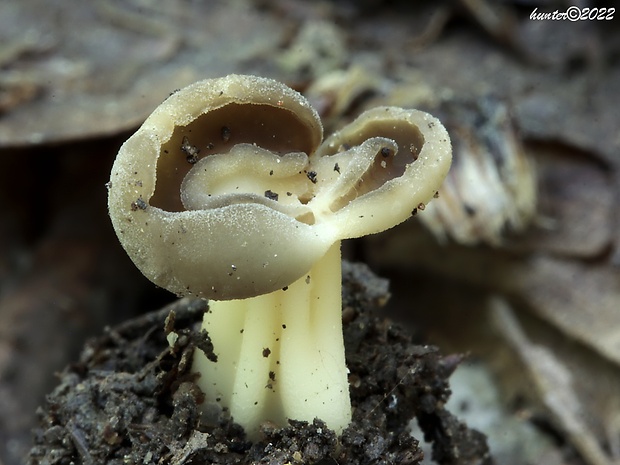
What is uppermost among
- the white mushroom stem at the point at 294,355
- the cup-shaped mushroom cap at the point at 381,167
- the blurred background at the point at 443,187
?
the blurred background at the point at 443,187

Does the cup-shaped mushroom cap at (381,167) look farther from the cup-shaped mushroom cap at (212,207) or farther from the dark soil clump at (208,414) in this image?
the dark soil clump at (208,414)

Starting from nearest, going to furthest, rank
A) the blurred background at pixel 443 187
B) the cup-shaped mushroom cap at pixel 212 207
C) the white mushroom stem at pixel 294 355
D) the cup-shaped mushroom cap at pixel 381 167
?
the cup-shaped mushroom cap at pixel 212 207
the cup-shaped mushroom cap at pixel 381 167
the white mushroom stem at pixel 294 355
the blurred background at pixel 443 187

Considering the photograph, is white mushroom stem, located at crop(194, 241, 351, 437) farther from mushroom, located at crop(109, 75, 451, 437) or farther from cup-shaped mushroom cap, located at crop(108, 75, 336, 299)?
cup-shaped mushroom cap, located at crop(108, 75, 336, 299)

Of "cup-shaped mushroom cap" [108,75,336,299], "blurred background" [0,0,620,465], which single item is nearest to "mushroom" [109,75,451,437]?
"cup-shaped mushroom cap" [108,75,336,299]

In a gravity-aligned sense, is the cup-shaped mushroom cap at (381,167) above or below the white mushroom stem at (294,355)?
above

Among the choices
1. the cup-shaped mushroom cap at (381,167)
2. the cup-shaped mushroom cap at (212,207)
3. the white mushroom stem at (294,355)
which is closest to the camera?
the cup-shaped mushroom cap at (212,207)

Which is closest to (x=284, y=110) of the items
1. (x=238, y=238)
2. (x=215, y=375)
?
(x=238, y=238)

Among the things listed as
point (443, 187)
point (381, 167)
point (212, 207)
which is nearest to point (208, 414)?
point (212, 207)

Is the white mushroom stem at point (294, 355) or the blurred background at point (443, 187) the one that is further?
the blurred background at point (443, 187)

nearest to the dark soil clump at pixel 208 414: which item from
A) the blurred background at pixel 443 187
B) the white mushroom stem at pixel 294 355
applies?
the white mushroom stem at pixel 294 355
